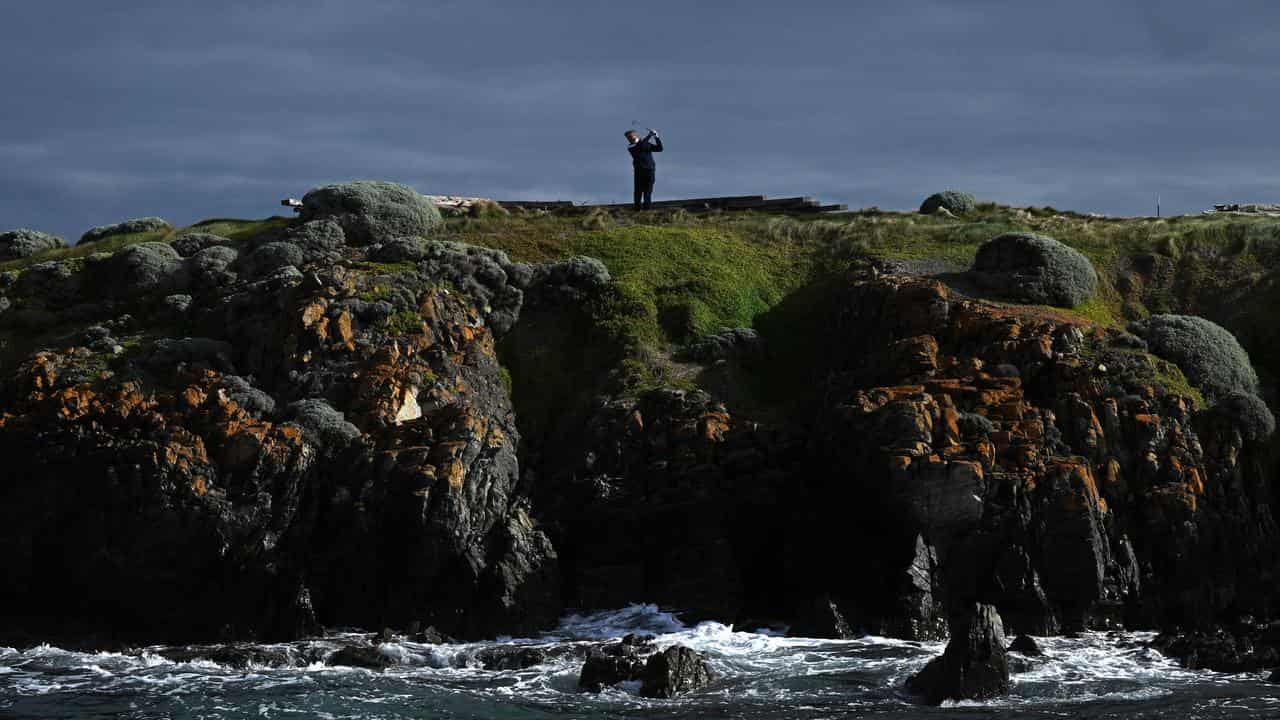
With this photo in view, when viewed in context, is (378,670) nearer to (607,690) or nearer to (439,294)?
(607,690)

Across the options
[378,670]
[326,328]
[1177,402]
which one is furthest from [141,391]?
[1177,402]

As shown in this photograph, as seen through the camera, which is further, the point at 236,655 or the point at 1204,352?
the point at 1204,352

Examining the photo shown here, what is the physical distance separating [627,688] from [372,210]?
2783 centimetres

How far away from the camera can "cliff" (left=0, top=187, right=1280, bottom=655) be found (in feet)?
112

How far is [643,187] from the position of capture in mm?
58125

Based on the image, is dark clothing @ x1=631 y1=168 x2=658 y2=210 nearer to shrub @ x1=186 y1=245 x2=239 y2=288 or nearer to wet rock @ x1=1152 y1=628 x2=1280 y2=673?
shrub @ x1=186 y1=245 x2=239 y2=288

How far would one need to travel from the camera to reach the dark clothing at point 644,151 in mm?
56188

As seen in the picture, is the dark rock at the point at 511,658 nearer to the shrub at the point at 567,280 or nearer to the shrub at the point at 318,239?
the shrub at the point at 567,280

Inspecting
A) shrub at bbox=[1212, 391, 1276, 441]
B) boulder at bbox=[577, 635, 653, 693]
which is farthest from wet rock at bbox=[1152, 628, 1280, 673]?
boulder at bbox=[577, 635, 653, 693]

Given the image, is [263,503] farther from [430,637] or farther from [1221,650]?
[1221,650]

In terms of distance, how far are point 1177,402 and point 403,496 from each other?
64.9ft

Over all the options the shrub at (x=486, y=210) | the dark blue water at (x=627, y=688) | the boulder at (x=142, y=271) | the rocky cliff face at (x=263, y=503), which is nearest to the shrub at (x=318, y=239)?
the boulder at (x=142, y=271)

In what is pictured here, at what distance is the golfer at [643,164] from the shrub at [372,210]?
826 centimetres

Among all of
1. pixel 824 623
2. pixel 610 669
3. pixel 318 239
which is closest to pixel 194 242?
pixel 318 239
